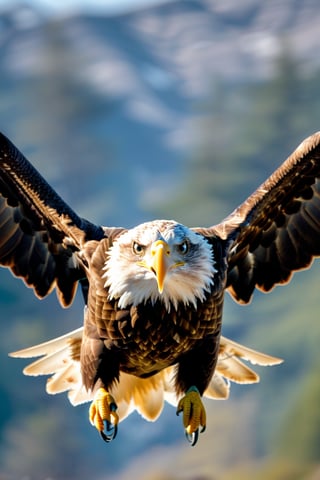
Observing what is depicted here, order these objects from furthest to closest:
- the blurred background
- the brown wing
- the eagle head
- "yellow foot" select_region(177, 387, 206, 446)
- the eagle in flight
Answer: the blurred background, the brown wing, "yellow foot" select_region(177, 387, 206, 446), the eagle in flight, the eagle head

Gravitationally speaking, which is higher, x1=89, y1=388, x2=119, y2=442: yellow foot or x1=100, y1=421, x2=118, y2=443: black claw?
x1=89, y1=388, x2=119, y2=442: yellow foot

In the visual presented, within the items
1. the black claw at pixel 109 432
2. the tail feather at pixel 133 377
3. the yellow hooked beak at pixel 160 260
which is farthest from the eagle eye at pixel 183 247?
the tail feather at pixel 133 377

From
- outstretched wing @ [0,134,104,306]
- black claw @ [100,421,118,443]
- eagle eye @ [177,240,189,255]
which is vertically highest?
outstretched wing @ [0,134,104,306]

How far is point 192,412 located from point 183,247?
100 cm

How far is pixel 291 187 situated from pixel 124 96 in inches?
1089

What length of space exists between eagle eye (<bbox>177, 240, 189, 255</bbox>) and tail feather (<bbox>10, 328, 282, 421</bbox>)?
1.23m

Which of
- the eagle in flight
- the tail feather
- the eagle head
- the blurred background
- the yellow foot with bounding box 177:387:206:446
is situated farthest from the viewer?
the blurred background

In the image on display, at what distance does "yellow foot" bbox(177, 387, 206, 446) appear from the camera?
6402mm

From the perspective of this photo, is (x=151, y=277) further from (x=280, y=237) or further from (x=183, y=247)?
(x=280, y=237)

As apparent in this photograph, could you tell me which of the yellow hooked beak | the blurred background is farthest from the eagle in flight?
the blurred background

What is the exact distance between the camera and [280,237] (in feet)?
23.4

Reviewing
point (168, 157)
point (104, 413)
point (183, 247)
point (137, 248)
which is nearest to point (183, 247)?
point (183, 247)

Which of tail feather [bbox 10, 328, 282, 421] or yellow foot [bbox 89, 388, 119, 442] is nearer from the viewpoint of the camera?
yellow foot [bbox 89, 388, 119, 442]

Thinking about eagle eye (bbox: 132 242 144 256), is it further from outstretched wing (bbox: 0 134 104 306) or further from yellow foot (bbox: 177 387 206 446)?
yellow foot (bbox: 177 387 206 446)
